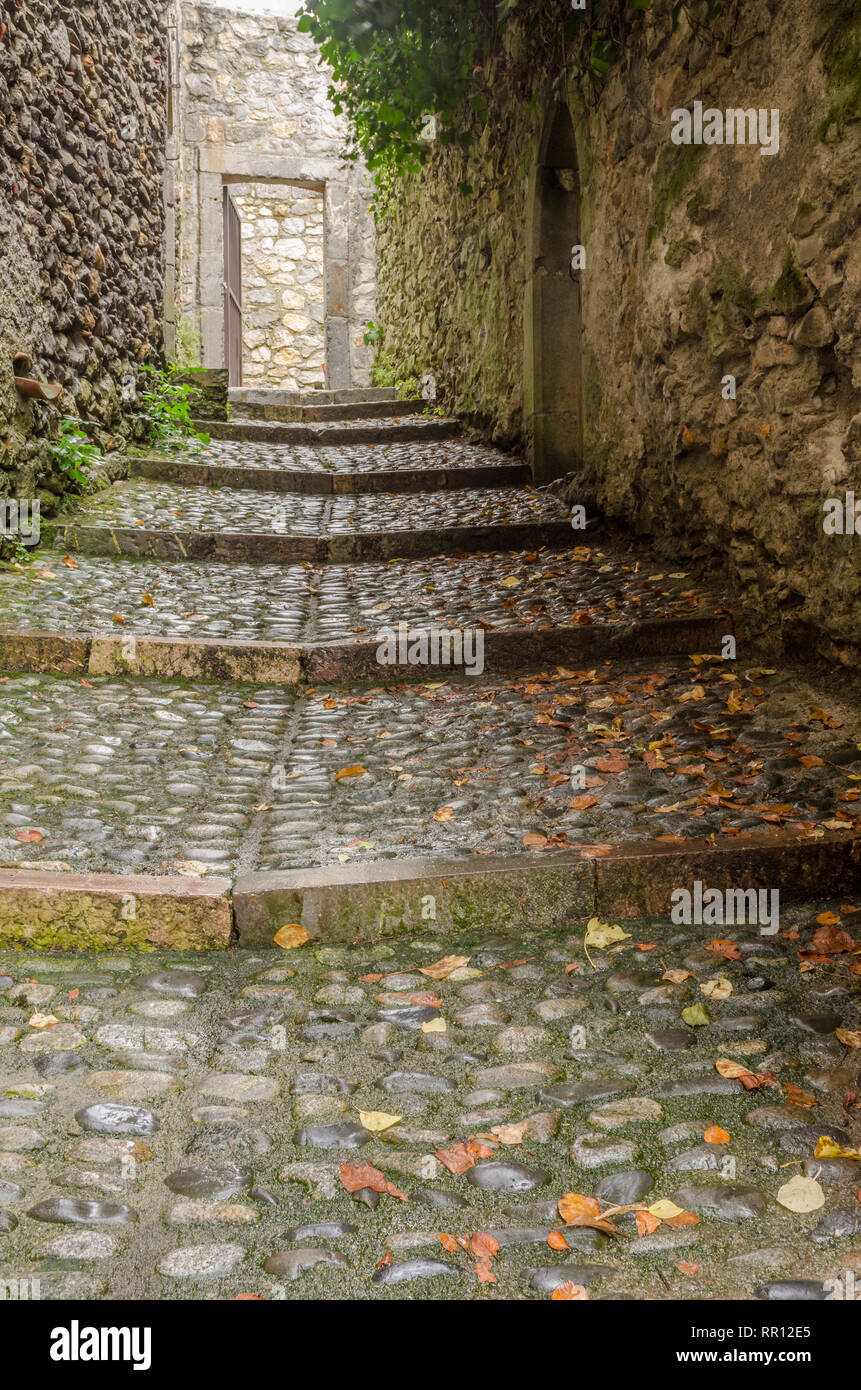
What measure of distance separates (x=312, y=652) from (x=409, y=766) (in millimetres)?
1180

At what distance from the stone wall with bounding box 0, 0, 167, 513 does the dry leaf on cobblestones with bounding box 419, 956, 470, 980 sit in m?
3.96

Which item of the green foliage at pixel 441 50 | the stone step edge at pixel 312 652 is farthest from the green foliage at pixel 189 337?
the stone step edge at pixel 312 652

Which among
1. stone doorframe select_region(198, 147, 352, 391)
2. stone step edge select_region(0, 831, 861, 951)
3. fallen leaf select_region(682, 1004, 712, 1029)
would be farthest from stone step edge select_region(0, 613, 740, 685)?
stone doorframe select_region(198, 147, 352, 391)

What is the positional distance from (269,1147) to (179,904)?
805mm

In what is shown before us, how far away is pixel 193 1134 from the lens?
5.78ft

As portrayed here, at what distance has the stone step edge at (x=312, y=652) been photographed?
4258mm

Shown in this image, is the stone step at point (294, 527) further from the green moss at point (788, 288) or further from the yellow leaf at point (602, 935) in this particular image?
the yellow leaf at point (602, 935)

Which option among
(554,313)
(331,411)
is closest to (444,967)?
(554,313)

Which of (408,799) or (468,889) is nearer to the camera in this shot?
(468,889)

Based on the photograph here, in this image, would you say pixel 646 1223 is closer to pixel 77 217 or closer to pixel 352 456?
pixel 77 217

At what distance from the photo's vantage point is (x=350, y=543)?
6379 mm

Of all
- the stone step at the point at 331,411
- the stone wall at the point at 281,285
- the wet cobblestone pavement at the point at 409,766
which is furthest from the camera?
the stone wall at the point at 281,285

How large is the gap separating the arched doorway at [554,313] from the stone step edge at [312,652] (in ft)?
9.08

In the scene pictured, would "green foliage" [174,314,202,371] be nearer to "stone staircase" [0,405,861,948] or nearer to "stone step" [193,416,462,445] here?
"stone step" [193,416,462,445]
